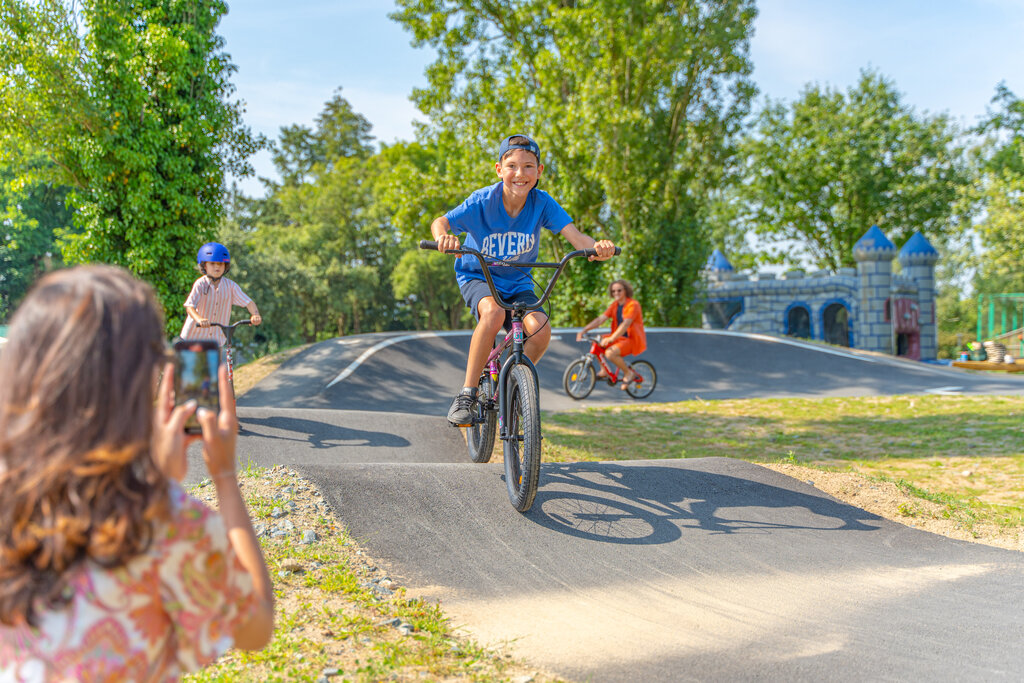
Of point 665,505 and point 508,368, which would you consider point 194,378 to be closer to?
point 508,368

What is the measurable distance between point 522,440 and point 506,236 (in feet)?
4.85

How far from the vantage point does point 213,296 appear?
7.73 metres

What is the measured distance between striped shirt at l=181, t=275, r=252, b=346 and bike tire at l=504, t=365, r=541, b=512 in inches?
162

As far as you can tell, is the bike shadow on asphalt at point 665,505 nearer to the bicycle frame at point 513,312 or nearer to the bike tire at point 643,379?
the bicycle frame at point 513,312

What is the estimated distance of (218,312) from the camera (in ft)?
25.7

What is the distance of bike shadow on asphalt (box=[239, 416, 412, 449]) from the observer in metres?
7.41

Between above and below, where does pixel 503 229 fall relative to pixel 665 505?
above

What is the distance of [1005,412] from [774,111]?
114 feet

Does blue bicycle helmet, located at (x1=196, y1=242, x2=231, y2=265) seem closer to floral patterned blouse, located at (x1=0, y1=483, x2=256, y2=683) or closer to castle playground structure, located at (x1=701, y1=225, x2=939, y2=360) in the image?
floral patterned blouse, located at (x1=0, y1=483, x2=256, y2=683)

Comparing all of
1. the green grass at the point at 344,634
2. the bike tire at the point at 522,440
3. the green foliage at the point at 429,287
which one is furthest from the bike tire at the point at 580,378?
the green foliage at the point at 429,287

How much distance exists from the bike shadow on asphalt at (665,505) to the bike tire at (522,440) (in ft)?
0.63

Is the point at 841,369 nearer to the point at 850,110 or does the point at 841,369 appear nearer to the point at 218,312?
the point at 218,312

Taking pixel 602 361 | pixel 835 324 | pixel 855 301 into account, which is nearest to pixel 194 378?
pixel 602 361

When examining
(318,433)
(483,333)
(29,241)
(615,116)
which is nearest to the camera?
(483,333)
